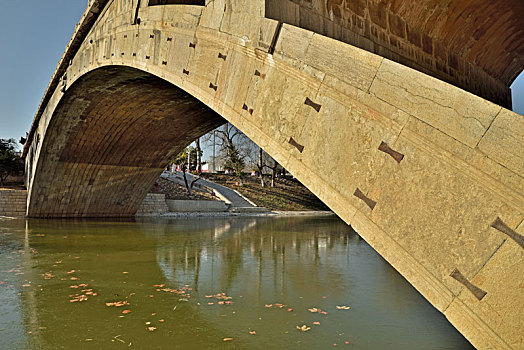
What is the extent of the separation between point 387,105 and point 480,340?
5.50ft

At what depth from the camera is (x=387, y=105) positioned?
2.89m

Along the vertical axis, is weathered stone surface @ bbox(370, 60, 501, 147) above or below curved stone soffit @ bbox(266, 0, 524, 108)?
below

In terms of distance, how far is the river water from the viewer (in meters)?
4.09

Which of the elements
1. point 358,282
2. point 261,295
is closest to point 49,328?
point 261,295

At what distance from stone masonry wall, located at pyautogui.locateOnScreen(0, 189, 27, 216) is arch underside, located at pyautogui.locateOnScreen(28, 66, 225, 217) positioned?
1122 mm

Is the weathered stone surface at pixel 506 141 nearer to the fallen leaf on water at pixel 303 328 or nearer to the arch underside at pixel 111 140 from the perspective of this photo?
the fallen leaf on water at pixel 303 328

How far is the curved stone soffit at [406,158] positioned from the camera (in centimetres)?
221

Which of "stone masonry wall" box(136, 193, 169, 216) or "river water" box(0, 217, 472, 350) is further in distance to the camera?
"stone masonry wall" box(136, 193, 169, 216)

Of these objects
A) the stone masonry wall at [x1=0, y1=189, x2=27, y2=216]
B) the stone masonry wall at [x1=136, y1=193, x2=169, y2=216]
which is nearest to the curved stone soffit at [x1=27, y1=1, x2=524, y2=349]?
the stone masonry wall at [x1=0, y1=189, x2=27, y2=216]

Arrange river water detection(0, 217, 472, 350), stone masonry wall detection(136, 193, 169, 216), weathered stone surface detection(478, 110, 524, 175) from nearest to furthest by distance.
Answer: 1. weathered stone surface detection(478, 110, 524, 175)
2. river water detection(0, 217, 472, 350)
3. stone masonry wall detection(136, 193, 169, 216)

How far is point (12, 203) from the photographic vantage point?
21.9 m

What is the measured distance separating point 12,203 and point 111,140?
8.43 meters

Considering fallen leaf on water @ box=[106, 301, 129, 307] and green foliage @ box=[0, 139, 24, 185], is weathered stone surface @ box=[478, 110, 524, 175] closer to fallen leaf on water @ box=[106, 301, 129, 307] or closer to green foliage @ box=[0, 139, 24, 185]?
fallen leaf on water @ box=[106, 301, 129, 307]

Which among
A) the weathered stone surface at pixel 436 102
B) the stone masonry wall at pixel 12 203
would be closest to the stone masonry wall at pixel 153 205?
the stone masonry wall at pixel 12 203
